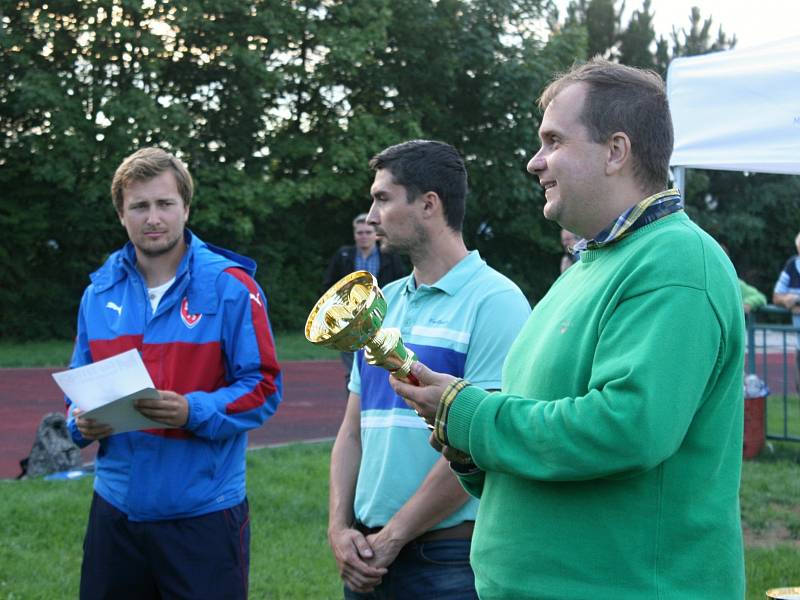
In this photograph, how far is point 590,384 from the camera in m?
2.00

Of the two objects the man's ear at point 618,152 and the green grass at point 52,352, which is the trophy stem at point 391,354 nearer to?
the man's ear at point 618,152

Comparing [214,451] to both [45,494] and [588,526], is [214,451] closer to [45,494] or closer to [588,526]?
[588,526]

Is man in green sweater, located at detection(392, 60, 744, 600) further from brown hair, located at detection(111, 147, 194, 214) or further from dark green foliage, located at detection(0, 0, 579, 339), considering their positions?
dark green foliage, located at detection(0, 0, 579, 339)

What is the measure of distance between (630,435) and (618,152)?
0.61m

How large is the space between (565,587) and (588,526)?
13 centimetres

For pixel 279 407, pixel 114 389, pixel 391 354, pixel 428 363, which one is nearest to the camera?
pixel 391 354

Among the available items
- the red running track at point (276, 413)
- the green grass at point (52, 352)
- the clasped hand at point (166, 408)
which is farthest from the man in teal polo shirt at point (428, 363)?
the green grass at point (52, 352)

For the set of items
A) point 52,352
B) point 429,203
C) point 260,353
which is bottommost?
point 52,352

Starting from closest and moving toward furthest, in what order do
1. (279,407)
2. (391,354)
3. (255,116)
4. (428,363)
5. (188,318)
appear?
1. (391,354)
2. (428,363)
3. (188,318)
4. (279,407)
5. (255,116)

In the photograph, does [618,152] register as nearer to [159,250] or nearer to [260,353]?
[260,353]

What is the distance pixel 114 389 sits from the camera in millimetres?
3336

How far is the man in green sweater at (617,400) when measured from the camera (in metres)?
1.94

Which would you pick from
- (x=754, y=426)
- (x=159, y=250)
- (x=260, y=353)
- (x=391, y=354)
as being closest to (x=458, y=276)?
(x=260, y=353)

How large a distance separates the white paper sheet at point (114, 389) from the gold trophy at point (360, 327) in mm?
991
